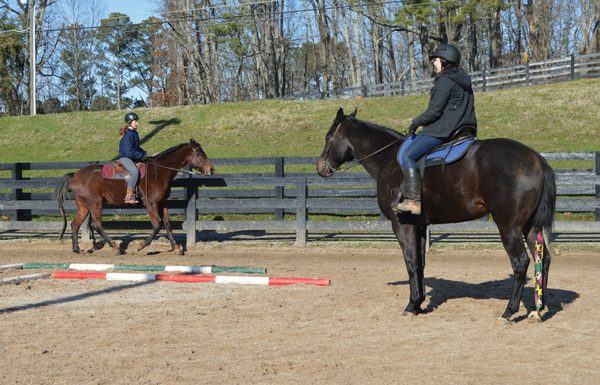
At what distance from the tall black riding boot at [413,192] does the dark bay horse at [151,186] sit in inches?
271

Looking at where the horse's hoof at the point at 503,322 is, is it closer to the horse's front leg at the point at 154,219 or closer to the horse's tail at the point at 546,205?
the horse's tail at the point at 546,205

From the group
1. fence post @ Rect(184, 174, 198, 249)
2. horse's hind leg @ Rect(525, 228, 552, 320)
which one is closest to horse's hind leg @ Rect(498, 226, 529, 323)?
horse's hind leg @ Rect(525, 228, 552, 320)

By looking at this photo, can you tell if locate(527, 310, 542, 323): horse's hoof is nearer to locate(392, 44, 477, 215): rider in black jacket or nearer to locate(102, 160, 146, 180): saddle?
locate(392, 44, 477, 215): rider in black jacket

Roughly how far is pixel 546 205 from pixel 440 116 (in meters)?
1.49

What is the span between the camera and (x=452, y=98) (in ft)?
26.2

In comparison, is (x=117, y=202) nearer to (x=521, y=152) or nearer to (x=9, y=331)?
(x=9, y=331)

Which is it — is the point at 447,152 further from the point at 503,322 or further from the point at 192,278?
the point at 192,278

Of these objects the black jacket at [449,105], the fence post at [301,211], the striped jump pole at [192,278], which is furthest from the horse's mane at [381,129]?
the fence post at [301,211]

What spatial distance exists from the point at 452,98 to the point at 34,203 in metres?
12.0

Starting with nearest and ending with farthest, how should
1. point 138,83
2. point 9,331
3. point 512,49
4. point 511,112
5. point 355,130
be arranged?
point 9,331, point 355,130, point 511,112, point 512,49, point 138,83

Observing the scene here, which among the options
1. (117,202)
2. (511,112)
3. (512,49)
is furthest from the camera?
(512,49)

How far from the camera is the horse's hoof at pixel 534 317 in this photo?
7645mm

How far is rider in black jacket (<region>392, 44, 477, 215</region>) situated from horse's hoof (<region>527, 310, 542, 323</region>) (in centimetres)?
161

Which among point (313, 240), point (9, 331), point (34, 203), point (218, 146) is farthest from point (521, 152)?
point (218, 146)
